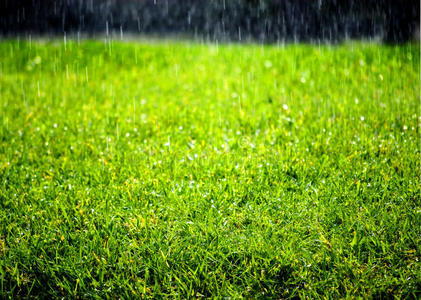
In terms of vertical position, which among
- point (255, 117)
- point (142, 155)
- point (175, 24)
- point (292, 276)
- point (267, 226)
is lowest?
point (292, 276)

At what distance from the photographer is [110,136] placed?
11.2 feet

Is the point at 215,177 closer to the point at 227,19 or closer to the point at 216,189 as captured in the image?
the point at 216,189

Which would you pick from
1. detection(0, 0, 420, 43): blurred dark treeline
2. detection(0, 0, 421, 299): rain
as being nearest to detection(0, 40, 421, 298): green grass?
detection(0, 0, 421, 299): rain

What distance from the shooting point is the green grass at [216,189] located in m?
1.91

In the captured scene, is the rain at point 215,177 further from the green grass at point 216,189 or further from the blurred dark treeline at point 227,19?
the blurred dark treeline at point 227,19

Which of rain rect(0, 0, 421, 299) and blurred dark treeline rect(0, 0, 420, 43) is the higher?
blurred dark treeline rect(0, 0, 420, 43)

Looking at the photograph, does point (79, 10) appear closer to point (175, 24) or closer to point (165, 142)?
point (175, 24)

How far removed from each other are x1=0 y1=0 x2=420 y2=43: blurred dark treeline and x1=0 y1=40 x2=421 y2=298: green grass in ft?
9.03

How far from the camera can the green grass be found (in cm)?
191

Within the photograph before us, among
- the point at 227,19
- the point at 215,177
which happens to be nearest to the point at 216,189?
the point at 215,177

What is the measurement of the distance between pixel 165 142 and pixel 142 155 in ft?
1.01

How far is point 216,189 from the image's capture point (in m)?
2.53

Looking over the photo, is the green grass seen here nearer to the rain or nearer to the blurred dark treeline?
the rain

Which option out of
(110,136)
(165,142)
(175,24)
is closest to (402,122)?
Result: (165,142)
